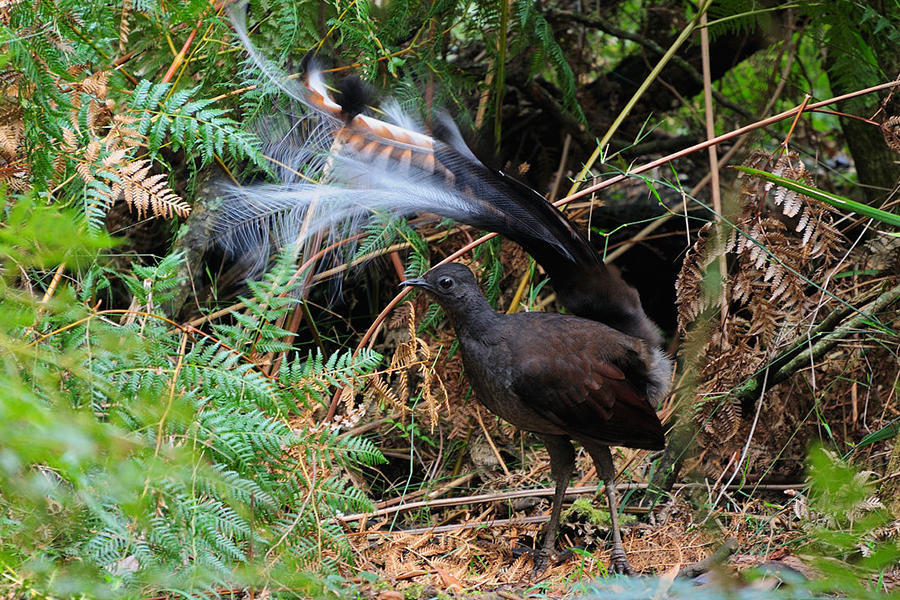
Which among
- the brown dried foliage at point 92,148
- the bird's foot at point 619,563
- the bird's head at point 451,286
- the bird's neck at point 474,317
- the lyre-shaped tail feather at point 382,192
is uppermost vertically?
the brown dried foliage at point 92,148

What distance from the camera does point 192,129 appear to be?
276 centimetres

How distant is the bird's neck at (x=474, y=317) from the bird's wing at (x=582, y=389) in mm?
152

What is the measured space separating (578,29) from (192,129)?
10.2 feet

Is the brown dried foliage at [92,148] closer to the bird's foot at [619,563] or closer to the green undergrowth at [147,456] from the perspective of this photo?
the green undergrowth at [147,456]

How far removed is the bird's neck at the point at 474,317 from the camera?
3352 millimetres

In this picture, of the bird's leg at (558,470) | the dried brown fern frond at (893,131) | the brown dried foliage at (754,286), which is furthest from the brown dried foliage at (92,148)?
the dried brown fern frond at (893,131)

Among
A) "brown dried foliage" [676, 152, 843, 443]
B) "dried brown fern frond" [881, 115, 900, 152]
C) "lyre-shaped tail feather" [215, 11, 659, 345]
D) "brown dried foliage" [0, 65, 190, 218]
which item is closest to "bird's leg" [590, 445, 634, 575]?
"brown dried foliage" [676, 152, 843, 443]

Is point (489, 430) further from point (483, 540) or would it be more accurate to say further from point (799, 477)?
point (799, 477)

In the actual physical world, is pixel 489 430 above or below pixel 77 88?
below

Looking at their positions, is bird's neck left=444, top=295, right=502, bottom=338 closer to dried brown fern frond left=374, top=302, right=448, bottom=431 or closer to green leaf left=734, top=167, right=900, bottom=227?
dried brown fern frond left=374, top=302, right=448, bottom=431

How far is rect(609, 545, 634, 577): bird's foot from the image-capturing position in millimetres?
3111

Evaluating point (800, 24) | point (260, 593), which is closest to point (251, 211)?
point (260, 593)

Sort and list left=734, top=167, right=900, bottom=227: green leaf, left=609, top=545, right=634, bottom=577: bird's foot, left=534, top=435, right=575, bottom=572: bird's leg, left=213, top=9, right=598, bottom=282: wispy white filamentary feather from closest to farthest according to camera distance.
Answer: left=734, top=167, right=900, bottom=227: green leaf
left=609, top=545, right=634, bottom=577: bird's foot
left=213, top=9, right=598, bottom=282: wispy white filamentary feather
left=534, top=435, right=575, bottom=572: bird's leg

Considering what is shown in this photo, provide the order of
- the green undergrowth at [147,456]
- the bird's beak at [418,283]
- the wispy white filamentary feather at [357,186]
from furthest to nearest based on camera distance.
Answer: the bird's beak at [418,283]
the wispy white filamentary feather at [357,186]
the green undergrowth at [147,456]
